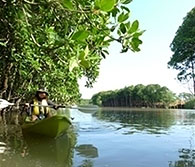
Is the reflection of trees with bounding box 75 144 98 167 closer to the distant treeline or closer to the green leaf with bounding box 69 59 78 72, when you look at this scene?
the green leaf with bounding box 69 59 78 72

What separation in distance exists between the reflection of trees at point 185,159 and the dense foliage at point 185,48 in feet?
90.1

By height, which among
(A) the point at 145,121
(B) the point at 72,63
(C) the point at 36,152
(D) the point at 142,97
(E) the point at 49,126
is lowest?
(C) the point at 36,152

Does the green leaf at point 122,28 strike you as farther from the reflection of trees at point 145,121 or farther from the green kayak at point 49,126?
the reflection of trees at point 145,121

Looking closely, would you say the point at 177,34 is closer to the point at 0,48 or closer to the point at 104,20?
the point at 0,48

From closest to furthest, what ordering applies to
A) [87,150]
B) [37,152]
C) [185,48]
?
[37,152], [87,150], [185,48]

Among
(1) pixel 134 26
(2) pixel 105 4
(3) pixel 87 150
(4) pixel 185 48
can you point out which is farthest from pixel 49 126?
(4) pixel 185 48

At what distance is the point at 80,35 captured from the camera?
3.32 meters

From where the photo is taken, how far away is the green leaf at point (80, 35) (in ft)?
10.8

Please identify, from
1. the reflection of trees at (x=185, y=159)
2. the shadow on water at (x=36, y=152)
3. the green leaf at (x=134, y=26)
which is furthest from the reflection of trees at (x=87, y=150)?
the green leaf at (x=134, y=26)

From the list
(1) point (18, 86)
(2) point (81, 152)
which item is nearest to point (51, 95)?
(1) point (18, 86)

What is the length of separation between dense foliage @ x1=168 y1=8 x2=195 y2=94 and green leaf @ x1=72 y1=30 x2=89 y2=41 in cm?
3409

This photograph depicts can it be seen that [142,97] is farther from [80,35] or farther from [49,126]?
[80,35]

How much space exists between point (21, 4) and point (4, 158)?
520 cm

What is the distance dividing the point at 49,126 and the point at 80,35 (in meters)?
8.52
